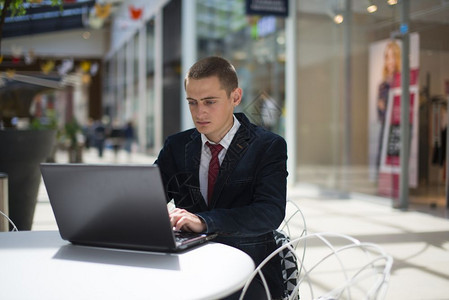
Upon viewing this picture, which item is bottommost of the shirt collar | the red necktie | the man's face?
the red necktie

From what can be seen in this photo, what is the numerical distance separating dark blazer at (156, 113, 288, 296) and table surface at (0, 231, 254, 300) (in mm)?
113

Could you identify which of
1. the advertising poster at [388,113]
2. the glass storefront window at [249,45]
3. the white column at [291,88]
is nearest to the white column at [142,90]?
the glass storefront window at [249,45]

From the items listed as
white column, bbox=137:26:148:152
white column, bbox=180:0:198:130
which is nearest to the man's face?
white column, bbox=180:0:198:130

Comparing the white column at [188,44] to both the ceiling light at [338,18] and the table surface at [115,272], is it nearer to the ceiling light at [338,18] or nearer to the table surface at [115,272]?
the ceiling light at [338,18]

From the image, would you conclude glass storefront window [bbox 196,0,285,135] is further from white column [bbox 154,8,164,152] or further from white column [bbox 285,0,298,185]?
white column [bbox 154,8,164,152]

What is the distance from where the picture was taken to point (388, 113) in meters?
7.18

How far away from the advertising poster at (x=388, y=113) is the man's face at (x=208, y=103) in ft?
18.2

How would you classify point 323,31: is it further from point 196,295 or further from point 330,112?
point 196,295

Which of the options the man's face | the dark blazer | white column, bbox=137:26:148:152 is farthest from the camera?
white column, bbox=137:26:148:152

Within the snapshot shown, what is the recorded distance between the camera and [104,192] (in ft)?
4.14

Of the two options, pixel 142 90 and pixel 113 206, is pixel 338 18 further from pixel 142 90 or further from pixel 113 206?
pixel 142 90

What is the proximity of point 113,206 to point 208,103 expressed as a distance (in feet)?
1.70

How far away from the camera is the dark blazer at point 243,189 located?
1.53 m

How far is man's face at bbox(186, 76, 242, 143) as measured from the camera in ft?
5.33
